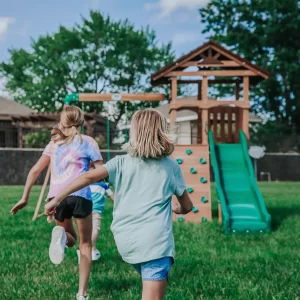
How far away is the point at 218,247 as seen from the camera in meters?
7.93

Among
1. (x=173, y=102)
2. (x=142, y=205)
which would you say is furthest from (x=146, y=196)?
(x=173, y=102)

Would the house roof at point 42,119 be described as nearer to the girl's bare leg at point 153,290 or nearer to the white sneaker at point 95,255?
the white sneaker at point 95,255

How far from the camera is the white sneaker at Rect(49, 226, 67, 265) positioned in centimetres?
447

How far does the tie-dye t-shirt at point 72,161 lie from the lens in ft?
15.9

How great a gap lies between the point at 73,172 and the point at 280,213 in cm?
900

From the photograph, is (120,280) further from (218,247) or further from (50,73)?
(50,73)

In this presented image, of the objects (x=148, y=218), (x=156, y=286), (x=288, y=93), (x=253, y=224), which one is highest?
(x=288, y=93)

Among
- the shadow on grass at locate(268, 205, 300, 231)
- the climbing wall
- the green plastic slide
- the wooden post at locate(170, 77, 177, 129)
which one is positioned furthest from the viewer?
the wooden post at locate(170, 77, 177, 129)

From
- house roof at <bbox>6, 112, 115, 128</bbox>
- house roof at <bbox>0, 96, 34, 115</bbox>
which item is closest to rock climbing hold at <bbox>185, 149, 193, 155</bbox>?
house roof at <bbox>6, 112, 115, 128</bbox>

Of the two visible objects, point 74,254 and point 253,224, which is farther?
point 253,224

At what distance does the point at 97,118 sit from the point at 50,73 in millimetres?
17461

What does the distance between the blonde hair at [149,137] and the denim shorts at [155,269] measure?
0.63 m

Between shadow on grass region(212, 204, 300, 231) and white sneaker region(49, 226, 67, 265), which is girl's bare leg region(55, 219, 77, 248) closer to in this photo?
white sneaker region(49, 226, 67, 265)

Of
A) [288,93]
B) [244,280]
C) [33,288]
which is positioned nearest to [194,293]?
[244,280]
